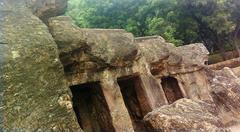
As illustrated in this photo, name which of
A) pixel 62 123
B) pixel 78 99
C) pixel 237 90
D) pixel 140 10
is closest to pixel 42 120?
pixel 62 123

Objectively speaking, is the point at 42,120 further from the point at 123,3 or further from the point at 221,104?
the point at 123,3

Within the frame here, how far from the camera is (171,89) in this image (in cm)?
1675

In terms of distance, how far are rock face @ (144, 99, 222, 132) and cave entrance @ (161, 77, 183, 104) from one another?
6.06 meters

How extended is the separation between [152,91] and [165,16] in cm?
1325

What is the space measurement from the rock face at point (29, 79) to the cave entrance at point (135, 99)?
6146 mm

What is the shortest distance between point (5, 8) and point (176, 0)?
775 inches

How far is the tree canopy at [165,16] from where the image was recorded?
25.4 m

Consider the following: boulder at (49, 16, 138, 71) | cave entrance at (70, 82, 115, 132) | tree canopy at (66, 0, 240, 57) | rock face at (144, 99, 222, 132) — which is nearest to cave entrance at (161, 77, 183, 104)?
boulder at (49, 16, 138, 71)

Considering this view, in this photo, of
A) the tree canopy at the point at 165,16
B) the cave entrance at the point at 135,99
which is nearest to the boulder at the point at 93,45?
the cave entrance at the point at 135,99

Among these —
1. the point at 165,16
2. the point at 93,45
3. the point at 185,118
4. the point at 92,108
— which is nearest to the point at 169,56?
the point at 92,108

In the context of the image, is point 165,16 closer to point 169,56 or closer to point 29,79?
point 169,56

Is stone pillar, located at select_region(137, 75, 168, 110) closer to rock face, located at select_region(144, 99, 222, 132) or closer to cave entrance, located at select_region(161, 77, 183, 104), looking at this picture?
cave entrance, located at select_region(161, 77, 183, 104)

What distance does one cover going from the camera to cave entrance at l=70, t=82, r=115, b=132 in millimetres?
12328

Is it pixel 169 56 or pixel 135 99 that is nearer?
pixel 135 99
